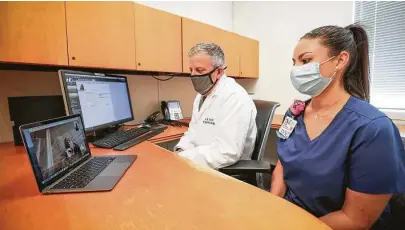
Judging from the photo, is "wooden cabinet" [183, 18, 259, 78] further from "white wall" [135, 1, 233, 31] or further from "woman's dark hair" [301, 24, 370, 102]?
"woman's dark hair" [301, 24, 370, 102]

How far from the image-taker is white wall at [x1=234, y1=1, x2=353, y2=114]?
8.39 ft

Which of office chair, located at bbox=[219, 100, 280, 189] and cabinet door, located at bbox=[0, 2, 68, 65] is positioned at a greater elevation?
cabinet door, located at bbox=[0, 2, 68, 65]

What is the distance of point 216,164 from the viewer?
3.91ft

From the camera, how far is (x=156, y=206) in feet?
1.89

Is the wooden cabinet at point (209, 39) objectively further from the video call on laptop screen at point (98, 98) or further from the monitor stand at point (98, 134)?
the monitor stand at point (98, 134)

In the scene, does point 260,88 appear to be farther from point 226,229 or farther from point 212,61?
point 226,229

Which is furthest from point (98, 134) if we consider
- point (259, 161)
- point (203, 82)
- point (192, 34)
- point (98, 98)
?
point (192, 34)

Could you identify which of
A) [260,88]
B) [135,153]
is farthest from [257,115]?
[260,88]

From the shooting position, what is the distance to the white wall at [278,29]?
256cm

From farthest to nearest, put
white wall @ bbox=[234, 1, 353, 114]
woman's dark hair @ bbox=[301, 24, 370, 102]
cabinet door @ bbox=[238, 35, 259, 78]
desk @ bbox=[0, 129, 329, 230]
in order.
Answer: cabinet door @ bbox=[238, 35, 259, 78]
white wall @ bbox=[234, 1, 353, 114]
woman's dark hair @ bbox=[301, 24, 370, 102]
desk @ bbox=[0, 129, 329, 230]

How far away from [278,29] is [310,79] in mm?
2185

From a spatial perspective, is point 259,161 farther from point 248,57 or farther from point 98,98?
point 248,57

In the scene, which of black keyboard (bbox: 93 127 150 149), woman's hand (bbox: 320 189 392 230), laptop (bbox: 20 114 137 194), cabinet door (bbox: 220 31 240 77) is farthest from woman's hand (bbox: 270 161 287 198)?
cabinet door (bbox: 220 31 240 77)

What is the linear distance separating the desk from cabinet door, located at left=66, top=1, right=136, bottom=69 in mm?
904
